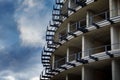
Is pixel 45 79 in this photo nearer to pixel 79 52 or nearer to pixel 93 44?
pixel 79 52

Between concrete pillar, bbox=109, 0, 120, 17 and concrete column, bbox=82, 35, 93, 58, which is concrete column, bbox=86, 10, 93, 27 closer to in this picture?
concrete column, bbox=82, 35, 93, 58

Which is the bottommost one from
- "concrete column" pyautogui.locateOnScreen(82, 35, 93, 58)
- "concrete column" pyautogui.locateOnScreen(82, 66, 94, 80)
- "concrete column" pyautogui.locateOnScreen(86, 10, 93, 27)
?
"concrete column" pyautogui.locateOnScreen(82, 66, 94, 80)

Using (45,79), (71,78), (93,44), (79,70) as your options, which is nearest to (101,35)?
(93,44)

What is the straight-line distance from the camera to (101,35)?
38406mm

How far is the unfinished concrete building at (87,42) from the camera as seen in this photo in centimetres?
3494

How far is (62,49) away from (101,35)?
7.63 metres

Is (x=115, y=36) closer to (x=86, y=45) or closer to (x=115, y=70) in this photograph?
(x=115, y=70)

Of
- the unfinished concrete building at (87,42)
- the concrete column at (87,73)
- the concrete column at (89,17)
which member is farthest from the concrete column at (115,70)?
the concrete column at (89,17)

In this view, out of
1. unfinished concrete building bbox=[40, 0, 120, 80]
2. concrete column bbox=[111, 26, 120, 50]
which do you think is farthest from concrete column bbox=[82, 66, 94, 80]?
concrete column bbox=[111, 26, 120, 50]

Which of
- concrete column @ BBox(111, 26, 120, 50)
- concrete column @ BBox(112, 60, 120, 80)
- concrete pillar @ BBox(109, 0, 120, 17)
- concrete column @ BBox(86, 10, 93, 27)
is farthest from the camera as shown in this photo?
concrete column @ BBox(86, 10, 93, 27)

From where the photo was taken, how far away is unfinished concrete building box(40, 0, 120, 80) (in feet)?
115

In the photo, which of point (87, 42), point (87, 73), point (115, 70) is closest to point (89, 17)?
point (87, 42)

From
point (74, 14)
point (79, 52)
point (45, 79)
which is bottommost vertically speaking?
point (45, 79)

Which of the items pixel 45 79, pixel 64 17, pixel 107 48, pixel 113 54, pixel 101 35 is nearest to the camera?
pixel 113 54
